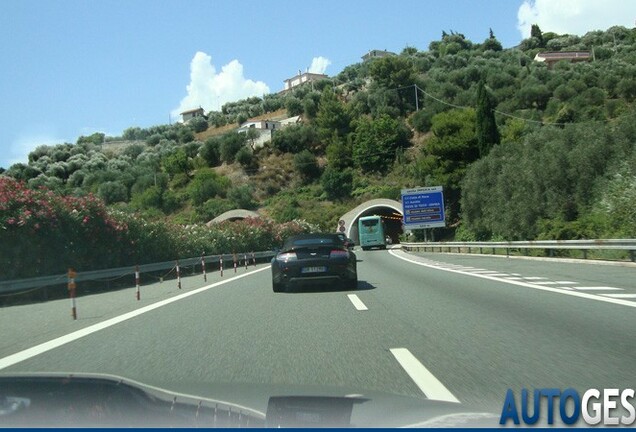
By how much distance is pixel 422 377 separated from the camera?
227 inches

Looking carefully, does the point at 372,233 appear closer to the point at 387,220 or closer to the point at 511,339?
the point at 387,220

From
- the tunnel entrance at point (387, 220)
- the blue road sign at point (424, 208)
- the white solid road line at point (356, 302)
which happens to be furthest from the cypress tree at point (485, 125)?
the white solid road line at point (356, 302)

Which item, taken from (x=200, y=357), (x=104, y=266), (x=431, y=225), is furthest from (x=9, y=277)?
(x=431, y=225)

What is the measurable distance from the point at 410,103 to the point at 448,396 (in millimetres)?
116823

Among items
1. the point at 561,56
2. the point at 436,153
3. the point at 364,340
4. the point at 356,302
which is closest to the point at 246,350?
the point at 364,340

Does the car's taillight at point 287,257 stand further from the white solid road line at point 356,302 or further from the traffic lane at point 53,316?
the traffic lane at point 53,316

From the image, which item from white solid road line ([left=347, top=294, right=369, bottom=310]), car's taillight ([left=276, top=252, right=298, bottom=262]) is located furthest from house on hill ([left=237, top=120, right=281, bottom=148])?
white solid road line ([left=347, top=294, right=369, bottom=310])

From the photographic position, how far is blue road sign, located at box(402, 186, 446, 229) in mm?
52688

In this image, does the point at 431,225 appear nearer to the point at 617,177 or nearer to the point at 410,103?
the point at 617,177

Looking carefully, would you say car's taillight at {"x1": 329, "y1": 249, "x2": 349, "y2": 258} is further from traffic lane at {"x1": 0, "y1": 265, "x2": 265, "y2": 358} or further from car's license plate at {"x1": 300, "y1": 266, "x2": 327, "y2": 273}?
traffic lane at {"x1": 0, "y1": 265, "x2": 265, "y2": 358}

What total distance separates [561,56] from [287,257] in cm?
12670

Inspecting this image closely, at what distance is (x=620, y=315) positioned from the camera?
9.33 metres

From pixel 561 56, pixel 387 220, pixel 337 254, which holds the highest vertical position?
pixel 561 56

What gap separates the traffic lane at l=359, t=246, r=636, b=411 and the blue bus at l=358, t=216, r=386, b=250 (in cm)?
4977
